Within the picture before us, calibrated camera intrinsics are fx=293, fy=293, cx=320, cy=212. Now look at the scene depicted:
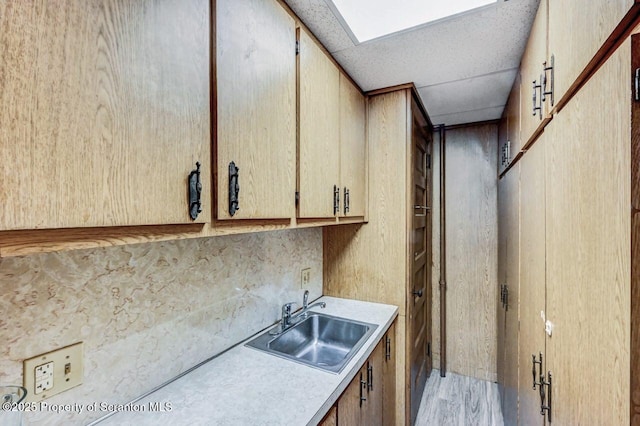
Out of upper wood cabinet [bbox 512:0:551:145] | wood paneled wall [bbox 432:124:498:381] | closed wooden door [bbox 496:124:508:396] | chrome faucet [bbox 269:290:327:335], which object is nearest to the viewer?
upper wood cabinet [bbox 512:0:551:145]

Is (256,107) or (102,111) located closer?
(102,111)

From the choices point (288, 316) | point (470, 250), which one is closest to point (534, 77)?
point (288, 316)

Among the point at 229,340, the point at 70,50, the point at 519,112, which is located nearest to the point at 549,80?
the point at 519,112

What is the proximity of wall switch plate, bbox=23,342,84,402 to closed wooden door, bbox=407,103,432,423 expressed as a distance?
1.66m

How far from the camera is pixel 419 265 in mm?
2303

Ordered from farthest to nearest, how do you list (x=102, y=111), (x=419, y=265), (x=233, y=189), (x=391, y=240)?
(x=419, y=265)
(x=391, y=240)
(x=233, y=189)
(x=102, y=111)

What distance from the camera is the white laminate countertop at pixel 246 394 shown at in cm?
91

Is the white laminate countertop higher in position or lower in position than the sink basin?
higher

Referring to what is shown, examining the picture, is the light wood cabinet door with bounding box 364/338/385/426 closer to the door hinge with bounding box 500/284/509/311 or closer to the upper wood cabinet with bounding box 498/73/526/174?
the door hinge with bounding box 500/284/509/311

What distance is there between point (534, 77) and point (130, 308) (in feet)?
5.79

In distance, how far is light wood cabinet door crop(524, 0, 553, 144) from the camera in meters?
1.05

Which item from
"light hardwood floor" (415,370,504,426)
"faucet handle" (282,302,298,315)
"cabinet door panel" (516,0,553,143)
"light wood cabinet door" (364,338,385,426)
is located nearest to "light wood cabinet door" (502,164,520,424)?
"cabinet door panel" (516,0,553,143)

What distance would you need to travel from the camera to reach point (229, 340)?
4.41 ft

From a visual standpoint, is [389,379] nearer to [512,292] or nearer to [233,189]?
[512,292]
